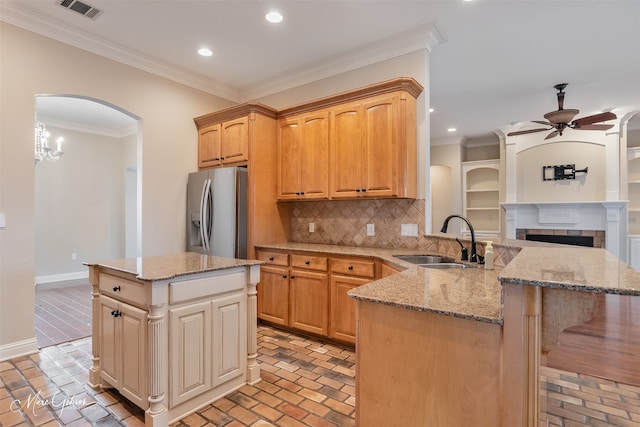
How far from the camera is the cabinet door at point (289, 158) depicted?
147 inches

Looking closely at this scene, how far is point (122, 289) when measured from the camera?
2.01m

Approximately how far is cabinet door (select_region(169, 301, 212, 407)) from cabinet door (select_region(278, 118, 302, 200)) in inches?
76.4

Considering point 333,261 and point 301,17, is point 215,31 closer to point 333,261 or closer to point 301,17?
point 301,17

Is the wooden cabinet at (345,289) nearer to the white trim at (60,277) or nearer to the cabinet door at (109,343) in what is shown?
the cabinet door at (109,343)

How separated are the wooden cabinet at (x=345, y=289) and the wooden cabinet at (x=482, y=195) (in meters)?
5.12

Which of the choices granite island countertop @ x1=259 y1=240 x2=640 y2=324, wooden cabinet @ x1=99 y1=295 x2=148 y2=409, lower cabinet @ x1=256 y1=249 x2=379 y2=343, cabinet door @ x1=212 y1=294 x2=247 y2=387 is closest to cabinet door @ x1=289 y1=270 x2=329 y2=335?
lower cabinet @ x1=256 y1=249 x2=379 y2=343

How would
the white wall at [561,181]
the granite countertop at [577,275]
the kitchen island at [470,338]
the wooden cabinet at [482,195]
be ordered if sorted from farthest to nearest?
the wooden cabinet at [482,195]
the white wall at [561,181]
the kitchen island at [470,338]
the granite countertop at [577,275]

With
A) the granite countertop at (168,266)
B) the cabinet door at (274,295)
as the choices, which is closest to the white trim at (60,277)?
the cabinet door at (274,295)

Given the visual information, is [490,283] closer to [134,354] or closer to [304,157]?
[134,354]

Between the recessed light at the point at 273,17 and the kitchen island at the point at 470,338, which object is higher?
the recessed light at the point at 273,17

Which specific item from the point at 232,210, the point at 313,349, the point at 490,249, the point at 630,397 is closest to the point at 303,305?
the point at 313,349

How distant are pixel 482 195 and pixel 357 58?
5261mm

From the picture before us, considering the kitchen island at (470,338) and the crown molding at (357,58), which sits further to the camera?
the crown molding at (357,58)

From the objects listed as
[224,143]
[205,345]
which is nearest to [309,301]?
[205,345]
